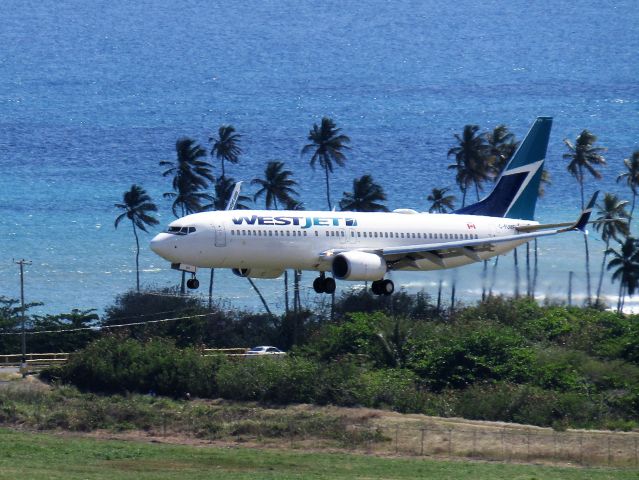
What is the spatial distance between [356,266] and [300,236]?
12.1ft

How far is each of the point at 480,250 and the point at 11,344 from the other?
187ft

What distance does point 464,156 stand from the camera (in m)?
152

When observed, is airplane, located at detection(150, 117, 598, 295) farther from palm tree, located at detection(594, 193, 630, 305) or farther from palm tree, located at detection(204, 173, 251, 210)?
palm tree, located at detection(204, 173, 251, 210)

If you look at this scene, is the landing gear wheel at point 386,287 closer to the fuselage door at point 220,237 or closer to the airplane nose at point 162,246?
the fuselage door at point 220,237

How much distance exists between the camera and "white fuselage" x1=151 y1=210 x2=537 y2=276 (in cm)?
7744

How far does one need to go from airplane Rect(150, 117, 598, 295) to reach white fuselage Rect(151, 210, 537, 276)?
0.05 metres

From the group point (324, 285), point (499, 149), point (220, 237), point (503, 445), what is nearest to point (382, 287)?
point (324, 285)

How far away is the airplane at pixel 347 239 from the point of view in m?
A: 77.6

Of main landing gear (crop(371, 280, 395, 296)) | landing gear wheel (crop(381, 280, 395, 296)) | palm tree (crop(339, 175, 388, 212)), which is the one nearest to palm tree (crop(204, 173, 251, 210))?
palm tree (crop(339, 175, 388, 212))

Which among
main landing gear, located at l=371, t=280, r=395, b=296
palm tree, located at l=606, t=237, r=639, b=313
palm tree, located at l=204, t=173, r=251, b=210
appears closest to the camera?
main landing gear, located at l=371, t=280, r=395, b=296

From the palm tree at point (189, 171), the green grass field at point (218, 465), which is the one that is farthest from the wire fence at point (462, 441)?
the palm tree at point (189, 171)

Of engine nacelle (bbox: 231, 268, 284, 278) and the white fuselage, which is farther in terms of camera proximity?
engine nacelle (bbox: 231, 268, 284, 278)

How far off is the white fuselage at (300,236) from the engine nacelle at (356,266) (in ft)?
3.00

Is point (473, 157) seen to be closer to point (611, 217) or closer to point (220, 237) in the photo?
point (611, 217)
